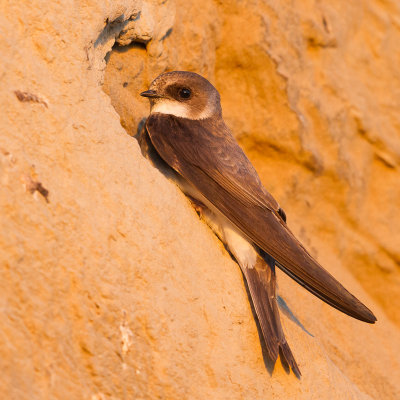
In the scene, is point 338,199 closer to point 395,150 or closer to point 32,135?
point 395,150

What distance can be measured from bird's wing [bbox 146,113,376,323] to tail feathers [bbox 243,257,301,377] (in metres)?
0.08

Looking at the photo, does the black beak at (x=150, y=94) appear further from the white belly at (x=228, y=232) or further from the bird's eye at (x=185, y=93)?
the white belly at (x=228, y=232)

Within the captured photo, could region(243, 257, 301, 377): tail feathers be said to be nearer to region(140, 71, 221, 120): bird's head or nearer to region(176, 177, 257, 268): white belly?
region(176, 177, 257, 268): white belly

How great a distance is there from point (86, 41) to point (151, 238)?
587 millimetres

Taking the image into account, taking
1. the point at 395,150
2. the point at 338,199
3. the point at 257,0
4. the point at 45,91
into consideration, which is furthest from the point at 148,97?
the point at 395,150

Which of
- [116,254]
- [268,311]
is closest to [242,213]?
[268,311]

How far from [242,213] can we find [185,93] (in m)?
0.63

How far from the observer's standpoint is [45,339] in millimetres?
1402

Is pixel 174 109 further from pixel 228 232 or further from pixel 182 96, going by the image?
pixel 228 232

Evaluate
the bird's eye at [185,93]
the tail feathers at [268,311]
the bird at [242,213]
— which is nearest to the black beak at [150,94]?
the bird at [242,213]

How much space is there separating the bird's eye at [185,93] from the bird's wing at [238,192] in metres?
0.16

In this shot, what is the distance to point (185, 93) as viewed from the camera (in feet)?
8.10

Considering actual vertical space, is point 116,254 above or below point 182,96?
below

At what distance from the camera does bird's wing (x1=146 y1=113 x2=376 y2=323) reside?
1.90 metres
